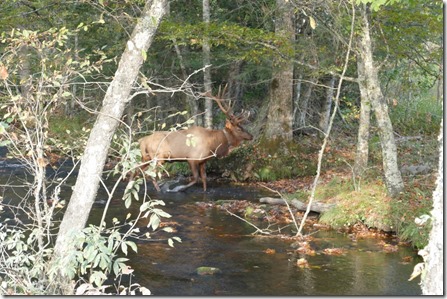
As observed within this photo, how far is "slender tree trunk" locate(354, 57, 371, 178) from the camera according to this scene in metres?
11.7

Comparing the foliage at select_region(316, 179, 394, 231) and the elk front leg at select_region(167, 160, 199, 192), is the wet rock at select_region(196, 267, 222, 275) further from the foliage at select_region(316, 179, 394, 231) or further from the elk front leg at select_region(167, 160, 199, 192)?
the elk front leg at select_region(167, 160, 199, 192)

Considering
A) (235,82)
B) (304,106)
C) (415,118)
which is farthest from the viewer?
(415,118)

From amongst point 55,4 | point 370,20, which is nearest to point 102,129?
point 370,20

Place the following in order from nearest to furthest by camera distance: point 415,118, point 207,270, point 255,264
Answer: point 207,270 → point 255,264 → point 415,118

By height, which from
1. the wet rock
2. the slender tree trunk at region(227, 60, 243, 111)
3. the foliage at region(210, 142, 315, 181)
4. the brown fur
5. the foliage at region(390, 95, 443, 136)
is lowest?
the wet rock

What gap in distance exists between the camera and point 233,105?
1630 cm

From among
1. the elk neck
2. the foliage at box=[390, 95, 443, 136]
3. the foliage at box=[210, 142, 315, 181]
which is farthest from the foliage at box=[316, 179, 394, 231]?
the foliage at box=[390, 95, 443, 136]

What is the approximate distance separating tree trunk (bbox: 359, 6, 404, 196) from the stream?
1418 millimetres

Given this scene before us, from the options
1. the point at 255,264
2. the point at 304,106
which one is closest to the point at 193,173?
the point at 304,106

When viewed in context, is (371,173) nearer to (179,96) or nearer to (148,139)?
(148,139)

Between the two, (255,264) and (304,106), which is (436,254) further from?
(304,106)

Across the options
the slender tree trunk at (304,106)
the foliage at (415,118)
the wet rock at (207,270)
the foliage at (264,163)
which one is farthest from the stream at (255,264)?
the foliage at (415,118)

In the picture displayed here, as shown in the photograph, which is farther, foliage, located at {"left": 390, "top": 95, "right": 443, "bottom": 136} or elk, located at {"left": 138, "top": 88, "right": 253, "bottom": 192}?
foliage, located at {"left": 390, "top": 95, "right": 443, "bottom": 136}

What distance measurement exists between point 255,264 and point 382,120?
3.83 meters
